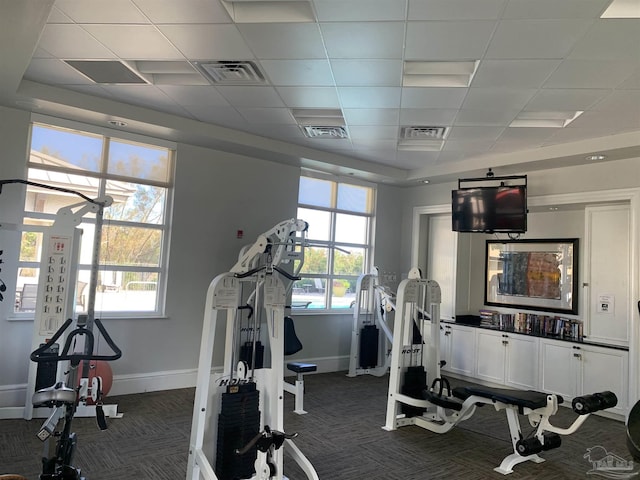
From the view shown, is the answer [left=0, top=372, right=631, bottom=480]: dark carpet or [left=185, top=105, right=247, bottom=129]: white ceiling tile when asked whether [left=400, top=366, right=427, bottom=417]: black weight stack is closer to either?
[left=0, top=372, right=631, bottom=480]: dark carpet

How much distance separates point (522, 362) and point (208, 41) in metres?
5.33

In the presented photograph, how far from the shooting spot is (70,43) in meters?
3.40

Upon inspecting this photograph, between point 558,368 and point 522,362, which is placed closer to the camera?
point 558,368

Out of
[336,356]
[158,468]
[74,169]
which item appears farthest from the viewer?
[336,356]

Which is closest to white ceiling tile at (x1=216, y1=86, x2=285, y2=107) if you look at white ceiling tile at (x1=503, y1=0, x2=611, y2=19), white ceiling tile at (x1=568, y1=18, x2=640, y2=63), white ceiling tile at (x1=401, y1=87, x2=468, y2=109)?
white ceiling tile at (x1=401, y1=87, x2=468, y2=109)

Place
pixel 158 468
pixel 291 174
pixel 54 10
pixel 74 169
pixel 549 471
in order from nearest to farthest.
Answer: pixel 54 10 → pixel 158 468 → pixel 549 471 → pixel 74 169 → pixel 291 174

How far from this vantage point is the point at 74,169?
16.0ft

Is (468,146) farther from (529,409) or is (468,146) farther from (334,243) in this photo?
(529,409)

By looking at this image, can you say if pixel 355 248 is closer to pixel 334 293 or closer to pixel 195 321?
pixel 334 293

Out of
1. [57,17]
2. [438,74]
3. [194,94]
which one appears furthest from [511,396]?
[57,17]

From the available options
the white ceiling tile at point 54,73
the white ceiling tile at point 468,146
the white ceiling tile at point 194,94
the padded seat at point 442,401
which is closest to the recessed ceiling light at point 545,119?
the white ceiling tile at point 468,146

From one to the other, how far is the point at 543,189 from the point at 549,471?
3.55 meters

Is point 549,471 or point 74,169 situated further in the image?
point 74,169

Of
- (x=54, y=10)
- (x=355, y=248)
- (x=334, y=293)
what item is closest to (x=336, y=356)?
(x=334, y=293)
